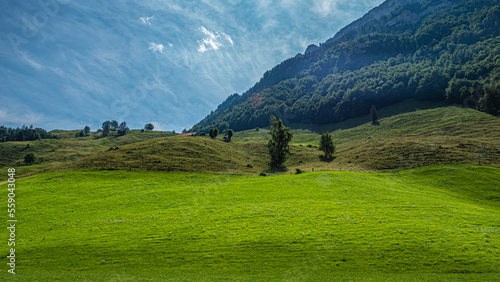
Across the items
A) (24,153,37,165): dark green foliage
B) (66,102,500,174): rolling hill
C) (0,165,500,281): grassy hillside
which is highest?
(24,153,37,165): dark green foliage

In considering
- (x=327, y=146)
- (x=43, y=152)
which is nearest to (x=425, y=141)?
(x=327, y=146)

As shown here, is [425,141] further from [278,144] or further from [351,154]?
[278,144]

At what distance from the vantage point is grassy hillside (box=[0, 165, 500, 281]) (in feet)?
75.7

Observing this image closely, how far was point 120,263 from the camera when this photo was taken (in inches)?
988

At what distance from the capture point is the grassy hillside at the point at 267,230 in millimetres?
23078

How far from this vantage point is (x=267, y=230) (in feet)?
100

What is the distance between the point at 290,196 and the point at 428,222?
841 inches

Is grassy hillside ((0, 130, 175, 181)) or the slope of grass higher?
grassy hillside ((0, 130, 175, 181))

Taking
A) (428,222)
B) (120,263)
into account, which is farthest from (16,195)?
(428,222)

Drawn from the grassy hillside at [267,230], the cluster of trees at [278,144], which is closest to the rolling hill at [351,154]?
the cluster of trees at [278,144]

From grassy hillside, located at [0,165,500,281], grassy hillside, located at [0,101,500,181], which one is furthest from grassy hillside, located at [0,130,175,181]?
grassy hillside, located at [0,165,500,281]

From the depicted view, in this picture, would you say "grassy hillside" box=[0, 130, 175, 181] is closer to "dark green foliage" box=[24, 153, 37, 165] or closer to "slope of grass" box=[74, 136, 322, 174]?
"dark green foliage" box=[24, 153, 37, 165]

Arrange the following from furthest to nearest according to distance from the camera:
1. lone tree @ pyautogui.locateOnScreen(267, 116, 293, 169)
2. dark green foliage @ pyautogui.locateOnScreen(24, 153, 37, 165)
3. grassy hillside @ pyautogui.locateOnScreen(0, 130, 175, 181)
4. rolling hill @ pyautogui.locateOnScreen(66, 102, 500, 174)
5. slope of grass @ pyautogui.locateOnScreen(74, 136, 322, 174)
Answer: grassy hillside @ pyautogui.locateOnScreen(0, 130, 175, 181)
dark green foliage @ pyautogui.locateOnScreen(24, 153, 37, 165)
lone tree @ pyautogui.locateOnScreen(267, 116, 293, 169)
slope of grass @ pyautogui.locateOnScreen(74, 136, 322, 174)
rolling hill @ pyautogui.locateOnScreen(66, 102, 500, 174)

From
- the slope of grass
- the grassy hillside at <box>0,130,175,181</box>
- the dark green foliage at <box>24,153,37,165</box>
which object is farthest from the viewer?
the grassy hillside at <box>0,130,175,181</box>
